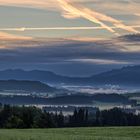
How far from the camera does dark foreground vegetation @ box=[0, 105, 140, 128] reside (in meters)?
73.6

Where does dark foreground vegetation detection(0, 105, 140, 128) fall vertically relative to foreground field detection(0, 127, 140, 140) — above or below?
below

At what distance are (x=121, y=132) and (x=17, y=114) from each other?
1129 inches

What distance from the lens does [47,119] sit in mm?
79500

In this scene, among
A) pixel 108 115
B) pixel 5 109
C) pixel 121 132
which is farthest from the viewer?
pixel 108 115

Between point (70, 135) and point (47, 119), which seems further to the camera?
point (47, 119)

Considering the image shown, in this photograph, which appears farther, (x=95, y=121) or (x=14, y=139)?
(x=95, y=121)

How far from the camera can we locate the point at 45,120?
255 feet

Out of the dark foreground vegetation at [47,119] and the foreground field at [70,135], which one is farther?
the dark foreground vegetation at [47,119]

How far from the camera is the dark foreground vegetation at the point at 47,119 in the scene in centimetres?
7362

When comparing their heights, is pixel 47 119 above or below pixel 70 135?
below

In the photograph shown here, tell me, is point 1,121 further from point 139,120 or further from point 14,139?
point 14,139

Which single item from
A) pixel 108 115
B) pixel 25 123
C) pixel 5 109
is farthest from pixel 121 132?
pixel 108 115

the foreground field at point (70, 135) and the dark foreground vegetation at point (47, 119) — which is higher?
the foreground field at point (70, 135)

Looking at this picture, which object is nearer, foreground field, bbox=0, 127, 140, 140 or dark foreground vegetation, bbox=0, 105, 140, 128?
foreground field, bbox=0, 127, 140, 140
